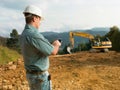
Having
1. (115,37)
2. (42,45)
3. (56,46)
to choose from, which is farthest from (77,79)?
(115,37)

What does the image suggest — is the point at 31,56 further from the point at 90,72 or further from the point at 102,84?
the point at 90,72

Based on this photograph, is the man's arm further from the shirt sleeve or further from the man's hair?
the man's hair

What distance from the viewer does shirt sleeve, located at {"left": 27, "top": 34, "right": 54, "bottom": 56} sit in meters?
4.54

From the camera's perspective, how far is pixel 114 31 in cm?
5631

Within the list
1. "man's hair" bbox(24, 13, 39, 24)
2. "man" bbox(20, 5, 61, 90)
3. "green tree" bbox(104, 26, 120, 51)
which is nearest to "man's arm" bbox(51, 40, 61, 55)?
"man" bbox(20, 5, 61, 90)

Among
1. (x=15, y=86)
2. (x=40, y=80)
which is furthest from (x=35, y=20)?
(x=15, y=86)

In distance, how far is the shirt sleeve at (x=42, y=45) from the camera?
4539 millimetres

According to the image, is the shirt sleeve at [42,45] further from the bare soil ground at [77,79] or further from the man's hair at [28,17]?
the bare soil ground at [77,79]

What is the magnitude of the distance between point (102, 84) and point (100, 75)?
153 cm

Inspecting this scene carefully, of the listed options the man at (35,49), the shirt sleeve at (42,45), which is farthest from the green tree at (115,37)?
the shirt sleeve at (42,45)

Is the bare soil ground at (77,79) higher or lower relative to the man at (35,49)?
lower

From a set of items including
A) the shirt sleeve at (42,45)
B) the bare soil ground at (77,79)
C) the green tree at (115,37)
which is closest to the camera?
the shirt sleeve at (42,45)

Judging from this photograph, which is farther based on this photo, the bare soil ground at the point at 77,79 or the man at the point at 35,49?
the bare soil ground at the point at 77,79

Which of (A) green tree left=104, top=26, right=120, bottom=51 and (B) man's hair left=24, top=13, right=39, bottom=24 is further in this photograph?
(A) green tree left=104, top=26, right=120, bottom=51
